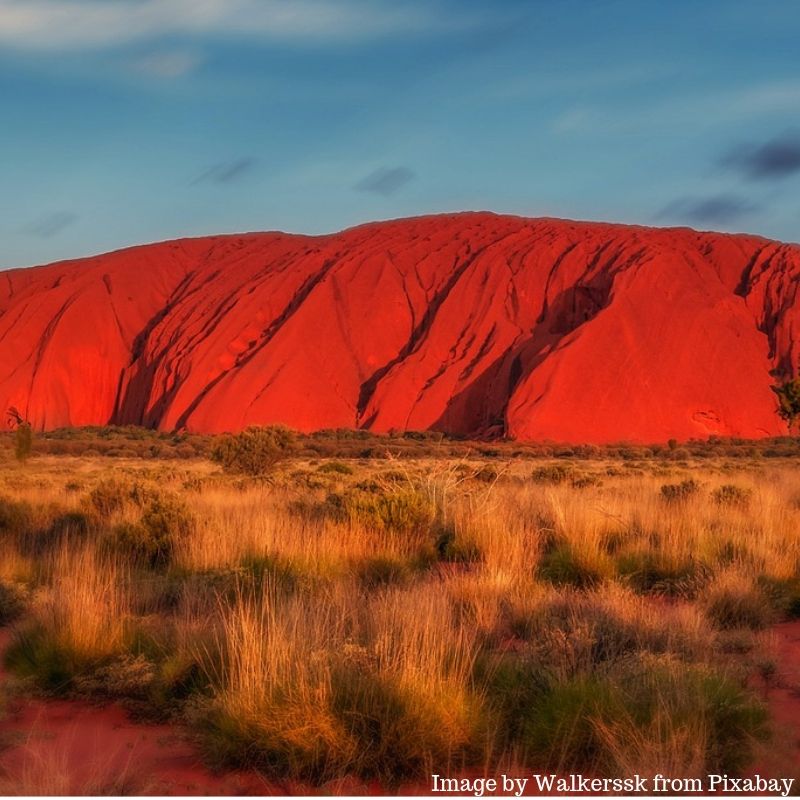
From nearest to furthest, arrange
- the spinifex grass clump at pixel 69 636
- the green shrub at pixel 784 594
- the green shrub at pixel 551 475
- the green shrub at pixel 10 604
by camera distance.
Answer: the spinifex grass clump at pixel 69 636
the green shrub at pixel 784 594
the green shrub at pixel 10 604
the green shrub at pixel 551 475

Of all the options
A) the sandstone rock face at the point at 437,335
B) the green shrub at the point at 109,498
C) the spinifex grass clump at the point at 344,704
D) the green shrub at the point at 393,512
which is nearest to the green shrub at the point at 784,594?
the spinifex grass clump at the point at 344,704

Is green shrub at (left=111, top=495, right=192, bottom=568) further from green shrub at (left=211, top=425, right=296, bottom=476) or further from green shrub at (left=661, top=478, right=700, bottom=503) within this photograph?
green shrub at (left=211, top=425, right=296, bottom=476)

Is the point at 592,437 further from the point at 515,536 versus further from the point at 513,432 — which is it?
the point at 515,536

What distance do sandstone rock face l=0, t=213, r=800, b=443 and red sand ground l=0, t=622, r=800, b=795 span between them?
4160 centimetres

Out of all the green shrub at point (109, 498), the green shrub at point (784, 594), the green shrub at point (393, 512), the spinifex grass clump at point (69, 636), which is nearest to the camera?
the spinifex grass clump at point (69, 636)

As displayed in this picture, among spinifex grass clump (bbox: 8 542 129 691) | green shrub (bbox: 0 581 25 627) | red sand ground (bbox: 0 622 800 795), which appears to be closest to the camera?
red sand ground (bbox: 0 622 800 795)

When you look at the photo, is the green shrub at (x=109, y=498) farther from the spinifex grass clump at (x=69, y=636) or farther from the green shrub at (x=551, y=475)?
the green shrub at (x=551, y=475)

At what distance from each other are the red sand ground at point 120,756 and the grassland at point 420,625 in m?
0.12

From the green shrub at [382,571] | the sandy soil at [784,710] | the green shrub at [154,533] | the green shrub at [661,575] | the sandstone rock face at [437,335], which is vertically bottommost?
the sandy soil at [784,710]

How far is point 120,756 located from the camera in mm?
4414

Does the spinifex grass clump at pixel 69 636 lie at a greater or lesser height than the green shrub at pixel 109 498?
lesser

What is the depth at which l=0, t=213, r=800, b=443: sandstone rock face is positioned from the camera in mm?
49219

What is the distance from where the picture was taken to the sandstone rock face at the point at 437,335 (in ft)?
161

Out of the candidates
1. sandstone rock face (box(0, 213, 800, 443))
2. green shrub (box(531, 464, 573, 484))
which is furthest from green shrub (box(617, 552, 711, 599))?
sandstone rock face (box(0, 213, 800, 443))
